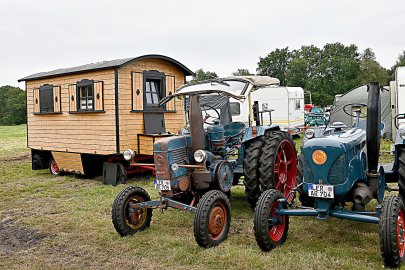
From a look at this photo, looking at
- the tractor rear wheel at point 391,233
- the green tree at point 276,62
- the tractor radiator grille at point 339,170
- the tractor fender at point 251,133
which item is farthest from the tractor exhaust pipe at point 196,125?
the green tree at point 276,62

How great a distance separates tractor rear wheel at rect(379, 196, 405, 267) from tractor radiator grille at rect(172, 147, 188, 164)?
2.49 m

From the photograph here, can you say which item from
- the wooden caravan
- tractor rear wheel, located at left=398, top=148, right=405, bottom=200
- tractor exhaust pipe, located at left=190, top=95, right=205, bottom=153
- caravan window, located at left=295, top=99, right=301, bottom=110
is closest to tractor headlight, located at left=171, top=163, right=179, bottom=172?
→ tractor exhaust pipe, located at left=190, top=95, right=205, bottom=153

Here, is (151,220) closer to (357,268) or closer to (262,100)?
(357,268)

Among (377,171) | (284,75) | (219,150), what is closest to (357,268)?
(377,171)

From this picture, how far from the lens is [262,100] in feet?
59.4

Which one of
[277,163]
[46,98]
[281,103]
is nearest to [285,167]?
[277,163]

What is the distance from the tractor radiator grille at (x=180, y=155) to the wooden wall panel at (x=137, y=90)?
4.12 metres

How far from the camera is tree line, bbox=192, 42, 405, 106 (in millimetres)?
48625

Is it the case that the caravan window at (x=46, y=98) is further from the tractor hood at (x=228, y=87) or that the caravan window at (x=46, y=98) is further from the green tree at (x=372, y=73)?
the green tree at (x=372, y=73)

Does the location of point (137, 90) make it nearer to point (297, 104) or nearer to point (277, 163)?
point (277, 163)

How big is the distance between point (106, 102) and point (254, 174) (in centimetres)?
469

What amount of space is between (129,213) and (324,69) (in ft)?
166

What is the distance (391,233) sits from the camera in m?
3.37

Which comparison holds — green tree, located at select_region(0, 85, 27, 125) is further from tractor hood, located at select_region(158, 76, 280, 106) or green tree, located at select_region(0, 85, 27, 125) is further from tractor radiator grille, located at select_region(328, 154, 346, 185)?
tractor radiator grille, located at select_region(328, 154, 346, 185)
